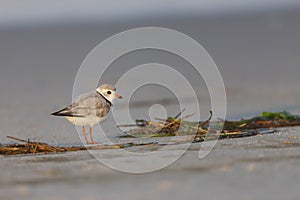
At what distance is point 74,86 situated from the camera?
1116cm

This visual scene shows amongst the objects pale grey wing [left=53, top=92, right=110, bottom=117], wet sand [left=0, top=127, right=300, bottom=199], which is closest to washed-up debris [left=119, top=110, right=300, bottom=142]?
pale grey wing [left=53, top=92, right=110, bottom=117]

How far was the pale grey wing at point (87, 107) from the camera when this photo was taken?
6555mm

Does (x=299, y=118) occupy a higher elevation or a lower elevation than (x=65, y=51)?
lower

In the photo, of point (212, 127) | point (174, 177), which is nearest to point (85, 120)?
point (212, 127)

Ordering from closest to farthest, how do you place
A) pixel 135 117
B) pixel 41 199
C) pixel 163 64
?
pixel 41 199
pixel 135 117
pixel 163 64

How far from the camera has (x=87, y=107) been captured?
→ 6.65 m

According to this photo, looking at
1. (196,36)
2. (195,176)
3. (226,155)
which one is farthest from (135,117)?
(196,36)

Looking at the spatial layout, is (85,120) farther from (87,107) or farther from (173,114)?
(173,114)

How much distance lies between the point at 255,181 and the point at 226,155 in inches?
34.7

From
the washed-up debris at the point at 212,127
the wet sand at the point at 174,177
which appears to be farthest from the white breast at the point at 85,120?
the wet sand at the point at 174,177

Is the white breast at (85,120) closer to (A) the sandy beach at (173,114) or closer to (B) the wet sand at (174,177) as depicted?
(A) the sandy beach at (173,114)

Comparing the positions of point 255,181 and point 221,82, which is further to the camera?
point 221,82

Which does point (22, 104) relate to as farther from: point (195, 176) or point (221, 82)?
point (195, 176)

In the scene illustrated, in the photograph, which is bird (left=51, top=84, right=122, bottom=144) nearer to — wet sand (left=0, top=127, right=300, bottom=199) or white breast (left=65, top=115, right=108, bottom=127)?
white breast (left=65, top=115, right=108, bottom=127)
